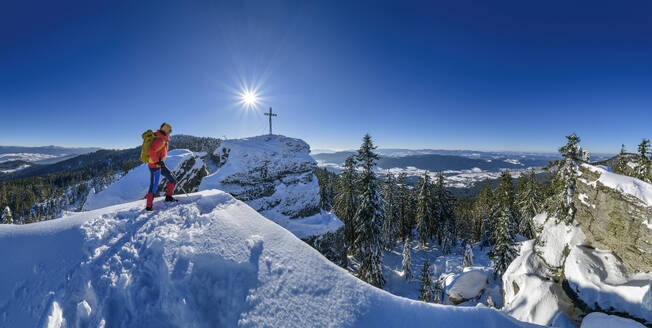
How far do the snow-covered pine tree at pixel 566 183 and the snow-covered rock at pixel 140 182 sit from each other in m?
24.6

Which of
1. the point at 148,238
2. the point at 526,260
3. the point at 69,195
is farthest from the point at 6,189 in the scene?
the point at 526,260

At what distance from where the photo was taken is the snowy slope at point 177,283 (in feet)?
11.2

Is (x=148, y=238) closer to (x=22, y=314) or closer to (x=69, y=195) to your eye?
(x=22, y=314)

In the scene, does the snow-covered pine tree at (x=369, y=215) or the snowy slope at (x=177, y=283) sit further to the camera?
the snow-covered pine tree at (x=369, y=215)

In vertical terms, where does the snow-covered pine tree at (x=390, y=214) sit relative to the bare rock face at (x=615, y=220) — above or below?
below

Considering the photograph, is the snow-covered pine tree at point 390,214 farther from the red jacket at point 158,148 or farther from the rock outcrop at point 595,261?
the red jacket at point 158,148

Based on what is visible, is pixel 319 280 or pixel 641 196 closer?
pixel 319 280

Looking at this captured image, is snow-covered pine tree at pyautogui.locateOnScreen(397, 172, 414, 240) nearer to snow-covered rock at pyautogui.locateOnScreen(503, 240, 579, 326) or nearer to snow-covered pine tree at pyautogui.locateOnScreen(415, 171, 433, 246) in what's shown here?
snow-covered pine tree at pyautogui.locateOnScreen(415, 171, 433, 246)

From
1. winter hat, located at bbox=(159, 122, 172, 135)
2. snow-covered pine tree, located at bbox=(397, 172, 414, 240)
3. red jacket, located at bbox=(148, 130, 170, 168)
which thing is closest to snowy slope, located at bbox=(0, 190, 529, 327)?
red jacket, located at bbox=(148, 130, 170, 168)

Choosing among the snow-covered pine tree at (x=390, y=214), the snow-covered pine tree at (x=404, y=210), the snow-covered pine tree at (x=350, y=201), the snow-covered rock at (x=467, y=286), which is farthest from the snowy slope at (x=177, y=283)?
Result: the snow-covered pine tree at (x=404, y=210)

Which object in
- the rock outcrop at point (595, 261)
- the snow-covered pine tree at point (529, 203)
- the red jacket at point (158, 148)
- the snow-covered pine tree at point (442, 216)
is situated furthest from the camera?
the snow-covered pine tree at point (442, 216)

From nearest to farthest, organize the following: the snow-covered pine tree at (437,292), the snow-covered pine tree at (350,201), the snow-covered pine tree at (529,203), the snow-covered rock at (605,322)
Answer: the snow-covered rock at (605,322)
the snow-covered pine tree at (437,292)
the snow-covered pine tree at (350,201)
the snow-covered pine tree at (529,203)

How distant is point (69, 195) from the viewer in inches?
4021

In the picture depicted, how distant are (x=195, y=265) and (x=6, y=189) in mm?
162087
